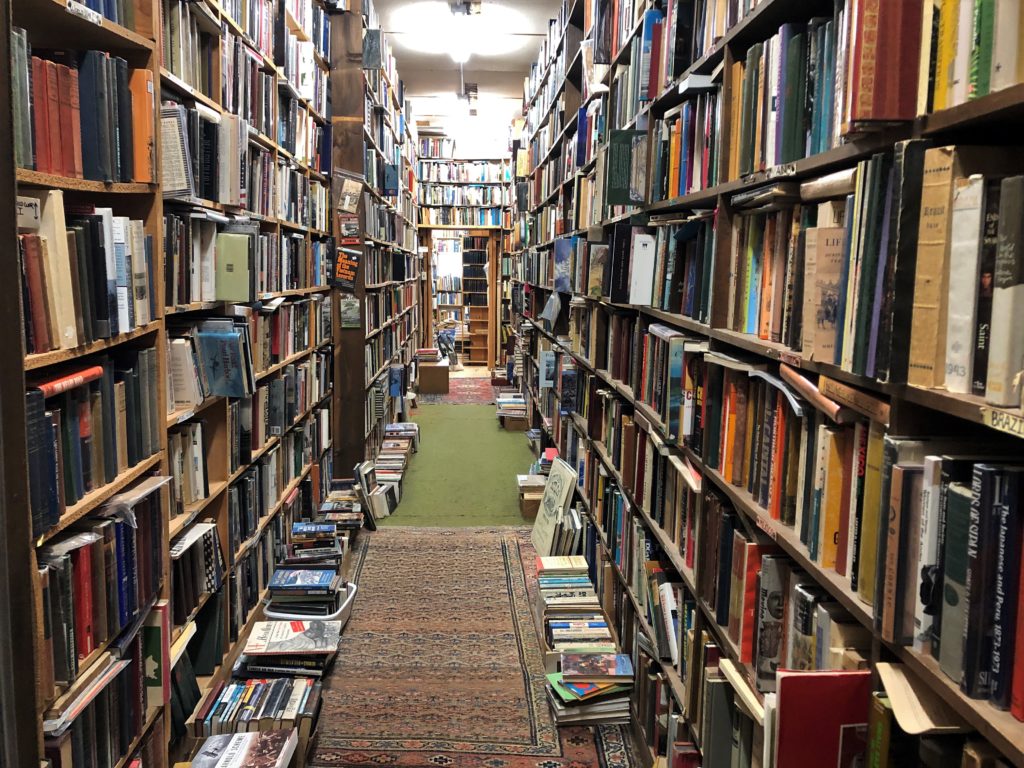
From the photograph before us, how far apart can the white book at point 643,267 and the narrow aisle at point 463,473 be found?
8.97ft

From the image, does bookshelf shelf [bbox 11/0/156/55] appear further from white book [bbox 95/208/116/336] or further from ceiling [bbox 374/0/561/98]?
ceiling [bbox 374/0/561/98]

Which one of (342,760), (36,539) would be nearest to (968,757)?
(36,539)

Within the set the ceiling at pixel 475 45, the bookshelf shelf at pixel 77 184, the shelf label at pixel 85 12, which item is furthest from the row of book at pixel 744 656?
the ceiling at pixel 475 45

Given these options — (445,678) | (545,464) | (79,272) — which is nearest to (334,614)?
(445,678)

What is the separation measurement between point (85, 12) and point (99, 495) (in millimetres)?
1009

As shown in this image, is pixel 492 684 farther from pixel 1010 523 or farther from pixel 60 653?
pixel 1010 523

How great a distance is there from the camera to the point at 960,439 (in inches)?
42.4

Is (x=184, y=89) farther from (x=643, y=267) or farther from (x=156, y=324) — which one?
(x=643, y=267)

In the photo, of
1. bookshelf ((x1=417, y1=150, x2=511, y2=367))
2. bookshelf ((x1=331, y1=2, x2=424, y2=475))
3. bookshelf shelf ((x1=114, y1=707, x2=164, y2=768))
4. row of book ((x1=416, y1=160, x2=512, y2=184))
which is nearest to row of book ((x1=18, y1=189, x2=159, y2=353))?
bookshelf shelf ((x1=114, y1=707, x2=164, y2=768))

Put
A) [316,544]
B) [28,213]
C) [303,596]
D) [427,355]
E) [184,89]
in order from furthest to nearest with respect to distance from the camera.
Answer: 1. [427,355]
2. [316,544]
3. [303,596]
4. [184,89]
5. [28,213]

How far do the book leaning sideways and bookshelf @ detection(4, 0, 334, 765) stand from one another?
0.12 m

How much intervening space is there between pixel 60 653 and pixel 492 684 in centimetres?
181

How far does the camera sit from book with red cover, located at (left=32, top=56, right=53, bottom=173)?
1.57 meters

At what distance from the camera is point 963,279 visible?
95cm
